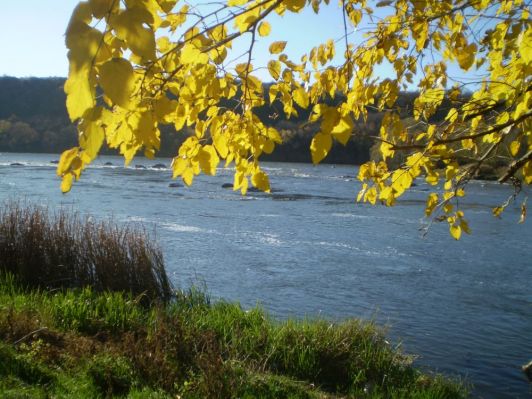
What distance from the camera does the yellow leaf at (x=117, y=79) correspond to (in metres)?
1.19

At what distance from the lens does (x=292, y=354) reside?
641 centimetres

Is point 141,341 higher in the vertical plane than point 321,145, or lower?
lower

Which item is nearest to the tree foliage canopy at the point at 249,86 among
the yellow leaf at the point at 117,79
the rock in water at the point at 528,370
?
the yellow leaf at the point at 117,79

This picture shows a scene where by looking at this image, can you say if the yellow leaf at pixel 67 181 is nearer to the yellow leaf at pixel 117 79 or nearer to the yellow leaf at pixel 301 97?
the yellow leaf at pixel 117 79

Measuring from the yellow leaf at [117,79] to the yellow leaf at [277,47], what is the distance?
1.86 m

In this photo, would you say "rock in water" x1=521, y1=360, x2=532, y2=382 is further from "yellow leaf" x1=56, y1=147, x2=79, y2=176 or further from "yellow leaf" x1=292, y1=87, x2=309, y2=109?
"yellow leaf" x1=56, y1=147, x2=79, y2=176

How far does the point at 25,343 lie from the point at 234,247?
374 inches

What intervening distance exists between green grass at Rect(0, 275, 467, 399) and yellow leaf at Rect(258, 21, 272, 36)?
297 centimetres

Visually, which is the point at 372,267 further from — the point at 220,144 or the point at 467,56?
the point at 220,144

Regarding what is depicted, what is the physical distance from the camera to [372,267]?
43.8 ft

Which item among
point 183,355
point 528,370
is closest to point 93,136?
point 183,355

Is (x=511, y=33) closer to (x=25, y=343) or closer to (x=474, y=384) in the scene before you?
(x=25, y=343)

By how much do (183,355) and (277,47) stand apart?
3.60 meters

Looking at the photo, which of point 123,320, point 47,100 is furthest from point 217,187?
point 47,100
